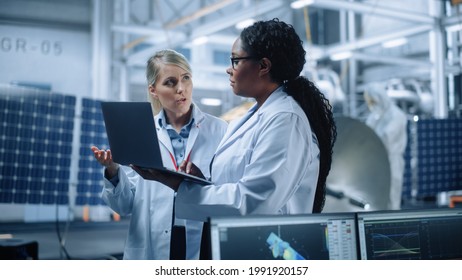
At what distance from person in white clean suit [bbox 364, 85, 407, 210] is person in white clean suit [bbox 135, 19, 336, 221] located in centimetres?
323

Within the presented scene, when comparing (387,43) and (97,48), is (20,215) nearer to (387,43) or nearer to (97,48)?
(97,48)

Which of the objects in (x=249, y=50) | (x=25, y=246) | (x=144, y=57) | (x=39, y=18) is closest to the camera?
(x=249, y=50)

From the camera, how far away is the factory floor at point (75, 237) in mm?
4237

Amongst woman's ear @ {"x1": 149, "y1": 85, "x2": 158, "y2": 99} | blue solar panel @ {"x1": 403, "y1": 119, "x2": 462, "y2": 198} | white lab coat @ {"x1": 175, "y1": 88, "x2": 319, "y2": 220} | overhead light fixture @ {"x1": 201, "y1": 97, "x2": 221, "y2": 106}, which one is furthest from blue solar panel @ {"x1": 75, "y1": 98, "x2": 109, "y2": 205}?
overhead light fixture @ {"x1": 201, "y1": 97, "x2": 221, "y2": 106}

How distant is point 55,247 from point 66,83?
63.3 inches

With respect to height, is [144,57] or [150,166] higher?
[144,57]

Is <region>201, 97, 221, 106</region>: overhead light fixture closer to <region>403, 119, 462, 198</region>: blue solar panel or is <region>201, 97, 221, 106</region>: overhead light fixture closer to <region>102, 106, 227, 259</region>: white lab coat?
<region>403, 119, 462, 198</region>: blue solar panel

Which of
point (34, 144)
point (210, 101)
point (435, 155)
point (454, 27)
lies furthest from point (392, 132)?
point (210, 101)

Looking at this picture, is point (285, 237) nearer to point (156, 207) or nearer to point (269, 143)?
point (269, 143)

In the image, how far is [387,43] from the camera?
323 inches

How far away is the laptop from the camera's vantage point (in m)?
1.38

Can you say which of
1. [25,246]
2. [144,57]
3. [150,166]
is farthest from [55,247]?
[144,57]

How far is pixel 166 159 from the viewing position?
1879 mm

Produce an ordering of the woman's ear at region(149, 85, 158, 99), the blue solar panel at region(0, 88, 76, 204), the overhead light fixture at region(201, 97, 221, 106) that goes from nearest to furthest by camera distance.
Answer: the woman's ear at region(149, 85, 158, 99) → the blue solar panel at region(0, 88, 76, 204) → the overhead light fixture at region(201, 97, 221, 106)
